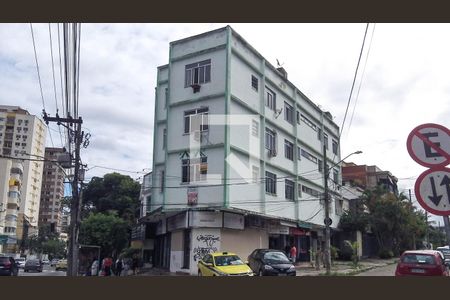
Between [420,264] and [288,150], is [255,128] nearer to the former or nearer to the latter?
[288,150]

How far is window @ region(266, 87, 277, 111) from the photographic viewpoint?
31908 millimetres

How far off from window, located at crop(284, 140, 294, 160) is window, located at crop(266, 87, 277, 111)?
3097mm

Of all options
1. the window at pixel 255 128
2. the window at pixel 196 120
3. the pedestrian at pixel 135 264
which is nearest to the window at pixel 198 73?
the window at pixel 196 120

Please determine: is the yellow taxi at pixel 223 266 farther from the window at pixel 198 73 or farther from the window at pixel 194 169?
the window at pixel 198 73

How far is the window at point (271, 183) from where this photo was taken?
30.5m

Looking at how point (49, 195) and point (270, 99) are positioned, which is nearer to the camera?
point (270, 99)

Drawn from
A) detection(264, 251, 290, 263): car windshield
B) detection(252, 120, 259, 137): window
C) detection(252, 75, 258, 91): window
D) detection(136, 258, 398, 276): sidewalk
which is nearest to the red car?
detection(264, 251, 290, 263): car windshield

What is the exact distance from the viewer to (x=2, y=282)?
3252 mm

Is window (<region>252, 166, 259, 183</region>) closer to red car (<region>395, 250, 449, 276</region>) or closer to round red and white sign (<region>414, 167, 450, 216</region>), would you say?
red car (<region>395, 250, 449, 276</region>)

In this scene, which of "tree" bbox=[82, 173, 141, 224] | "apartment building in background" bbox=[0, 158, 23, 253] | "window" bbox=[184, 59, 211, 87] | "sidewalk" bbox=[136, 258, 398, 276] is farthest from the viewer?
"apartment building in background" bbox=[0, 158, 23, 253]

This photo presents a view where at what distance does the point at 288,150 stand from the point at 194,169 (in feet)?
31.8

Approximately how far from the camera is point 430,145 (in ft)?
15.7

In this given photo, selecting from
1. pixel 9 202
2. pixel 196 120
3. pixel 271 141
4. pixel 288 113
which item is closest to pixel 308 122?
pixel 288 113

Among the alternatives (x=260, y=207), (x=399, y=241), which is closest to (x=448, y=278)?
(x=260, y=207)
